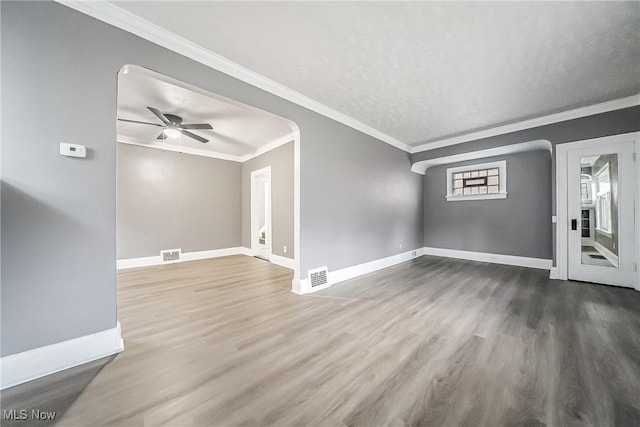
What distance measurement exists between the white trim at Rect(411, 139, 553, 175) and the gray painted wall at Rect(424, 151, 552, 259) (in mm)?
198

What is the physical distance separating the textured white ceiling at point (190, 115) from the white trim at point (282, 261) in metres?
2.60

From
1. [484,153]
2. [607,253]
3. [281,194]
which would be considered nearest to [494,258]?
[607,253]

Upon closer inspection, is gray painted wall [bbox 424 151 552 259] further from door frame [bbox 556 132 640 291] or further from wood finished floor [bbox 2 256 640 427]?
wood finished floor [bbox 2 256 640 427]

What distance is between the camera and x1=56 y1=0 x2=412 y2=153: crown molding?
166 cm

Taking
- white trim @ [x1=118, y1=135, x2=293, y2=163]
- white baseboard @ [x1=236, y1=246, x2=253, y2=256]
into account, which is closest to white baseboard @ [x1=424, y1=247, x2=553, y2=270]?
white trim @ [x1=118, y1=135, x2=293, y2=163]

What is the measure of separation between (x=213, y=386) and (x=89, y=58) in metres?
2.51

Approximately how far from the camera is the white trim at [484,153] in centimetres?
396

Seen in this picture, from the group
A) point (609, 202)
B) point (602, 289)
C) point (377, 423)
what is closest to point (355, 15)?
point (377, 423)

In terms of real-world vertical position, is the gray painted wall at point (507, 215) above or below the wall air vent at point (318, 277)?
above

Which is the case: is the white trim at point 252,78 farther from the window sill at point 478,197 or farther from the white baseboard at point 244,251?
the white baseboard at point 244,251

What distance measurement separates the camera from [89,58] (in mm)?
1642
